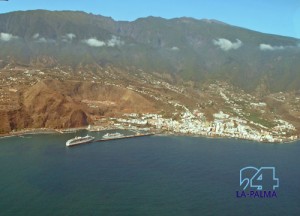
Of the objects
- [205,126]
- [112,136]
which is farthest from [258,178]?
[205,126]

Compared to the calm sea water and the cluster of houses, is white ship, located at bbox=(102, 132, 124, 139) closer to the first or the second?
the calm sea water

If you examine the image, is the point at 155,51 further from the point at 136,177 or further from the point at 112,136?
the point at 136,177

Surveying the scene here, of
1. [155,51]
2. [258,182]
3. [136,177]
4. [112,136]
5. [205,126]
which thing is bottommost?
[258,182]

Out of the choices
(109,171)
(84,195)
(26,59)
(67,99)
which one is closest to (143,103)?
(67,99)

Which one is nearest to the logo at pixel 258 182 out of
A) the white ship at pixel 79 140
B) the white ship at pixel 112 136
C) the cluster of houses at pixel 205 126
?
the cluster of houses at pixel 205 126

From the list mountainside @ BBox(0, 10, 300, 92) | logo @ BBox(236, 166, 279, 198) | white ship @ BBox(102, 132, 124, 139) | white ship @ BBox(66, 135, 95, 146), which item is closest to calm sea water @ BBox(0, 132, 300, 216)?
logo @ BBox(236, 166, 279, 198)

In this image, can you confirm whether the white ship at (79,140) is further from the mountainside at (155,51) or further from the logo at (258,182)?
the mountainside at (155,51)

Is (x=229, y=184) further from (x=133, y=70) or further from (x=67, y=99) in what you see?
(x=133, y=70)

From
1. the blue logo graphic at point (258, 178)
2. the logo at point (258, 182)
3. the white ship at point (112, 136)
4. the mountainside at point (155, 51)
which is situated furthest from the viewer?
the mountainside at point (155, 51)
